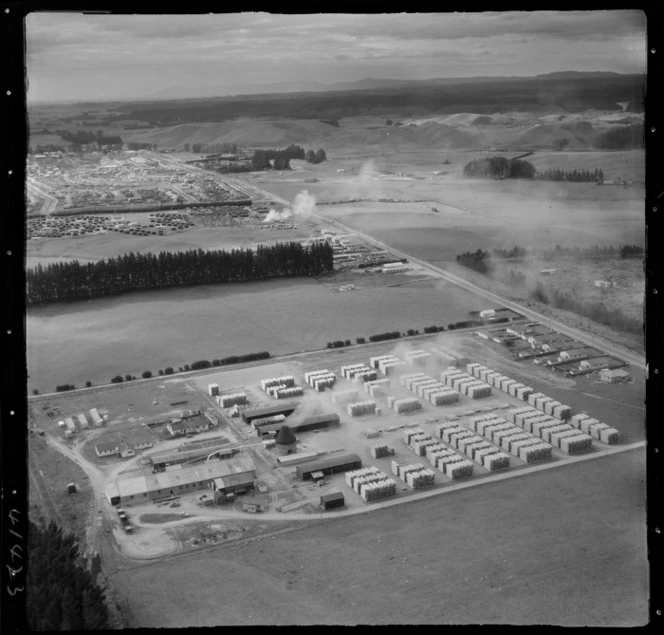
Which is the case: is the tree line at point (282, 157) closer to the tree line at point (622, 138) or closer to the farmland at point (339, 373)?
the farmland at point (339, 373)

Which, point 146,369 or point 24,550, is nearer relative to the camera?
point 24,550

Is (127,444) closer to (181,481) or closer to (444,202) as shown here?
(181,481)

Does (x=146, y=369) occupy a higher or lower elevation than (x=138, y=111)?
lower

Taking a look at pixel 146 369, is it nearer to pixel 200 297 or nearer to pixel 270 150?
pixel 200 297

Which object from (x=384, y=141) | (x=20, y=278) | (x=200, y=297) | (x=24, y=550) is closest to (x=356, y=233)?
(x=384, y=141)

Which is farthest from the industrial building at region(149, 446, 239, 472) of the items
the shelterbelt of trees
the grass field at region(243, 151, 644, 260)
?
the grass field at region(243, 151, 644, 260)

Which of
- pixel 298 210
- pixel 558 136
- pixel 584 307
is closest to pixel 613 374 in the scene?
pixel 584 307

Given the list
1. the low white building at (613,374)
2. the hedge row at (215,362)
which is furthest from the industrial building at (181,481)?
the low white building at (613,374)
